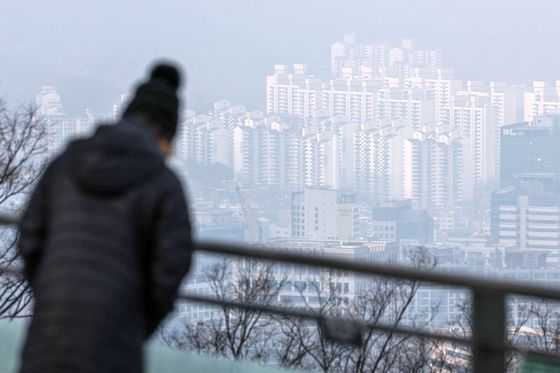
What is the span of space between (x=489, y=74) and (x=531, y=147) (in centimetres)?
2926

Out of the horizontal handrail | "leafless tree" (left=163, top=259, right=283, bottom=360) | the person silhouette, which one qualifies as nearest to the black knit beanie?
the person silhouette

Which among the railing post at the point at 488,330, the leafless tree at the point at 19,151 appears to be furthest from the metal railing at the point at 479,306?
the leafless tree at the point at 19,151

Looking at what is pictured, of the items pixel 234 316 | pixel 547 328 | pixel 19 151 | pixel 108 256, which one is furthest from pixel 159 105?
pixel 19 151

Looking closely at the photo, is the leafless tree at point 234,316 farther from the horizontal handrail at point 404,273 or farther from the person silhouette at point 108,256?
the person silhouette at point 108,256

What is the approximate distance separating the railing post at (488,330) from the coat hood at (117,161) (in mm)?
1022

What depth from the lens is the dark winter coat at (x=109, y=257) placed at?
270 cm

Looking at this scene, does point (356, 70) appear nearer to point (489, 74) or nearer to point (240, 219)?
point (489, 74)

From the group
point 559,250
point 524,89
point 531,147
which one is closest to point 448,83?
point 524,89

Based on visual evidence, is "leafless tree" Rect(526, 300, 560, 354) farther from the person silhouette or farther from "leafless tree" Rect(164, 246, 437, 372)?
the person silhouette

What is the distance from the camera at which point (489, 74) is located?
525 ft

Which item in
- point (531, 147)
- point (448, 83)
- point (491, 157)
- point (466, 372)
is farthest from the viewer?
point (448, 83)

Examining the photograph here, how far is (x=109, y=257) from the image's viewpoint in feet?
8.89

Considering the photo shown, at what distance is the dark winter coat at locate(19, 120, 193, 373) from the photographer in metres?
2.70

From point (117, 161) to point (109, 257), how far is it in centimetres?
20
